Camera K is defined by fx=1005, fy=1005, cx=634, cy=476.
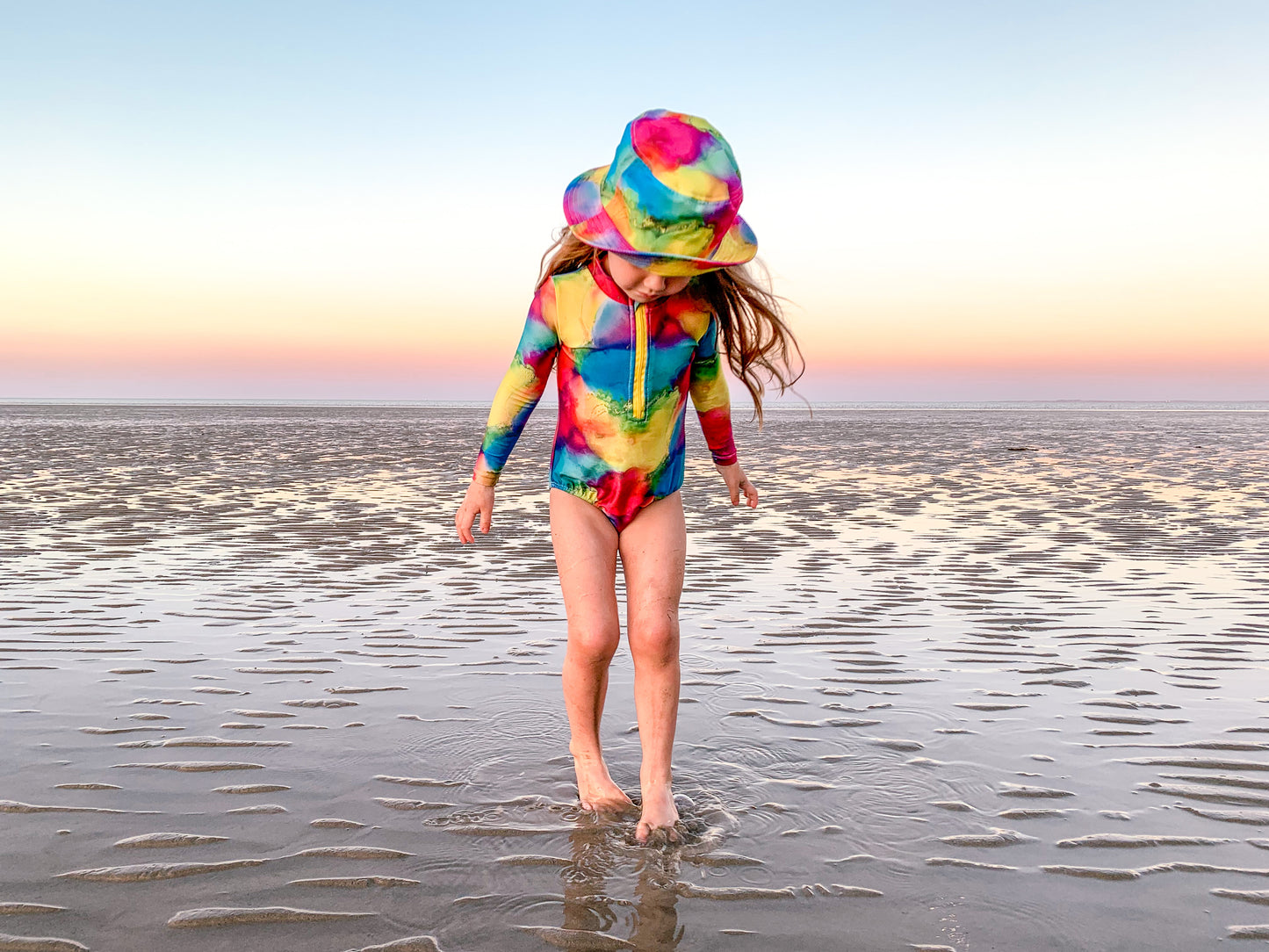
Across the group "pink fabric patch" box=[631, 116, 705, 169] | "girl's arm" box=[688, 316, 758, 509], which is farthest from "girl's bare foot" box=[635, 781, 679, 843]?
"pink fabric patch" box=[631, 116, 705, 169]

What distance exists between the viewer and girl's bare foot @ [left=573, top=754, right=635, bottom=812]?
326 cm

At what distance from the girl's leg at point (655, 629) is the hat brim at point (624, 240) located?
2.82ft

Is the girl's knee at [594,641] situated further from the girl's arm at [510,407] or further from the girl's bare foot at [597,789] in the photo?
the girl's arm at [510,407]

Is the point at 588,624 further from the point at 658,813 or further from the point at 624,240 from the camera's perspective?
the point at 624,240

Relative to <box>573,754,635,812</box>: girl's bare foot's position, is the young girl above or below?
above

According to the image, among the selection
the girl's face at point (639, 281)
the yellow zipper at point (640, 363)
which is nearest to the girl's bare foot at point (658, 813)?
the yellow zipper at point (640, 363)

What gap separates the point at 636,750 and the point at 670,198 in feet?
6.93

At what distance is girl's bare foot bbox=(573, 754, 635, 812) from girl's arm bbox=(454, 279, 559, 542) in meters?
0.86

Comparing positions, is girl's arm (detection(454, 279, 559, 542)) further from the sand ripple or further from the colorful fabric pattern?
the sand ripple

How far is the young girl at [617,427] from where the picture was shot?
320 cm

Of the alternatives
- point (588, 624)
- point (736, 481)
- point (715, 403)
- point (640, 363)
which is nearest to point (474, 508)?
point (588, 624)

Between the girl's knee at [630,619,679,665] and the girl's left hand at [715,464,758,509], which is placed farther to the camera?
the girl's left hand at [715,464,758,509]

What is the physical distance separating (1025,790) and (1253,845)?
2.19 ft

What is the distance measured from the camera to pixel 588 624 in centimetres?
336
